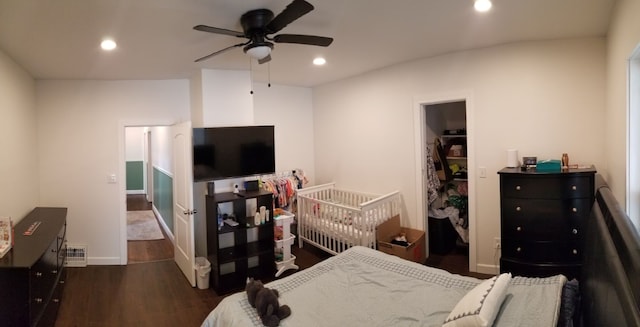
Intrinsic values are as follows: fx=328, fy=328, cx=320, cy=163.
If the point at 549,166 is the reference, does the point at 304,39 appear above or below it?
above

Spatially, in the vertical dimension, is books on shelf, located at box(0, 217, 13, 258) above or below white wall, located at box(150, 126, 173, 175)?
below

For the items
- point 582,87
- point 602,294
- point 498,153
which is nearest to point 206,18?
point 602,294

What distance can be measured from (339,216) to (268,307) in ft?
7.61

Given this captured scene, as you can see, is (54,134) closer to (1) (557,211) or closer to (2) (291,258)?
(2) (291,258)

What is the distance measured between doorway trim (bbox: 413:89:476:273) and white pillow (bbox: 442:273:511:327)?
2043mm

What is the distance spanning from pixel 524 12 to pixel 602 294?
2009mm

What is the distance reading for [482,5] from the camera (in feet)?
7.31

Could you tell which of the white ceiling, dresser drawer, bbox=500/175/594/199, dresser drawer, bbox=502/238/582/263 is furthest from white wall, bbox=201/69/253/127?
dresser drawer, bbox=502/238/582/263

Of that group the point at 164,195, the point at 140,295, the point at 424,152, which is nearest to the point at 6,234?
the point at 140,295

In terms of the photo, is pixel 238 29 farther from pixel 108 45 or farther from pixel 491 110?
pixel 491 110

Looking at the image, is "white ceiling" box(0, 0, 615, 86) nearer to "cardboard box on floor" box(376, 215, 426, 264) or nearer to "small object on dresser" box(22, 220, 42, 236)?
"small object on dresser" box(22, 220, 42, 236)

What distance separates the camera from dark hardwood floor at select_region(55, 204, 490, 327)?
2932 mm

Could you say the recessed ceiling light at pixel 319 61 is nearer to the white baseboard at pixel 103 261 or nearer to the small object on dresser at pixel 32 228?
the small object on dresser at pixel 32 228

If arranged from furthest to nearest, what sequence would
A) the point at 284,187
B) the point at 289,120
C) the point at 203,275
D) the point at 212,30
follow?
Answer: the point at 289,120, the point at 284,187, the point at 203,275, the point at 212,30
